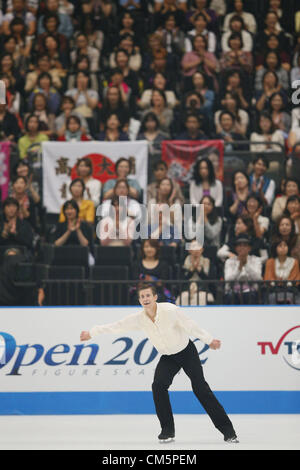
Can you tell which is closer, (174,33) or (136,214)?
(136,214)

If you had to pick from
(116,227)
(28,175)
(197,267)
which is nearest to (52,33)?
(28,175)

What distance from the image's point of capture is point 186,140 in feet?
52.0

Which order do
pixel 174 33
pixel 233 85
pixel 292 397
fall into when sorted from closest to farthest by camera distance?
pixel 292 397, pixel 233 85, pixel 174 33

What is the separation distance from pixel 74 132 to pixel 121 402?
202 inches

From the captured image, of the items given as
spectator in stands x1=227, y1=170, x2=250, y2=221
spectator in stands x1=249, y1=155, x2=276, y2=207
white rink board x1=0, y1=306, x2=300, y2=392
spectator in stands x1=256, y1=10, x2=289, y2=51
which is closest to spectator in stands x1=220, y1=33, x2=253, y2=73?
spectator in stands x1=256, y1=10, x2=289, y2=51

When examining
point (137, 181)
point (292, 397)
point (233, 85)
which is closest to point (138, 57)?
point (233, 85)

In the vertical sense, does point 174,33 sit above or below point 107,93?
above

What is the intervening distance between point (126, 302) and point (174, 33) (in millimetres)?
6615

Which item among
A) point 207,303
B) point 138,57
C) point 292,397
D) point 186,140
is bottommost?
point 292,397

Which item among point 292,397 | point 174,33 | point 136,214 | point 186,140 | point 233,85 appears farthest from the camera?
point 174,33

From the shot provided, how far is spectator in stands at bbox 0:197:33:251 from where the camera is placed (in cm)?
1452

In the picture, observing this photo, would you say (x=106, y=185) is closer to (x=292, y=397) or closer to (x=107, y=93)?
(x=107, y=93)

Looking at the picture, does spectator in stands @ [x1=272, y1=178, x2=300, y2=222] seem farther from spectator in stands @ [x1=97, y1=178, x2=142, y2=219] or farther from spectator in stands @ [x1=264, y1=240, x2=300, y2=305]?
spectator in stands @ [x1=97, y1=178, x2=142, y2=219]

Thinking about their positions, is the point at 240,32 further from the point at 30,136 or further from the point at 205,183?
the point at 30,136
